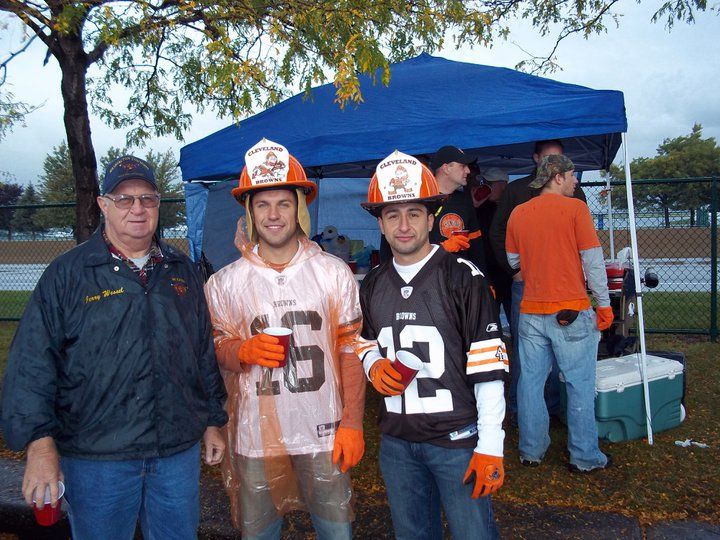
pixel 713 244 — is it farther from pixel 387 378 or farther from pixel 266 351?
pixel 266 351

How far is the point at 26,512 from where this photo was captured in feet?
11.2

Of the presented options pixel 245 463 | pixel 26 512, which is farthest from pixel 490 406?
pixel 26 512

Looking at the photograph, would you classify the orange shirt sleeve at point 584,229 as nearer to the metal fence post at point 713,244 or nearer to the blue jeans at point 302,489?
the blue jeans at point 302,489

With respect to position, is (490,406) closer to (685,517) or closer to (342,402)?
(342,402)

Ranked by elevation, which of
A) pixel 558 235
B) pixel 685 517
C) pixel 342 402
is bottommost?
pixel 685 517

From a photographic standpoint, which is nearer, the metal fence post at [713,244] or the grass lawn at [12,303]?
the metal fence post at [713,244]

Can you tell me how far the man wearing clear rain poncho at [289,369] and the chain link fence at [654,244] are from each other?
4.49 m

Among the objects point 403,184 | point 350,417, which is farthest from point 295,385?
point 403,184

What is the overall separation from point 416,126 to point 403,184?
2779 millimetres

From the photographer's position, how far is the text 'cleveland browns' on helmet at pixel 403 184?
2.17 m

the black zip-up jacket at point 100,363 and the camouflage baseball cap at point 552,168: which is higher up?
the camouflage baseball cap at point 552,168

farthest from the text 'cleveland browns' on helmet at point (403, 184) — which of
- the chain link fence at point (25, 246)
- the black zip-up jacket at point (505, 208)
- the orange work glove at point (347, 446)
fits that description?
the chain link fence at point (25, 246)

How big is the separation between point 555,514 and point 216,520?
1.93 metres

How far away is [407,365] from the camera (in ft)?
6.28
